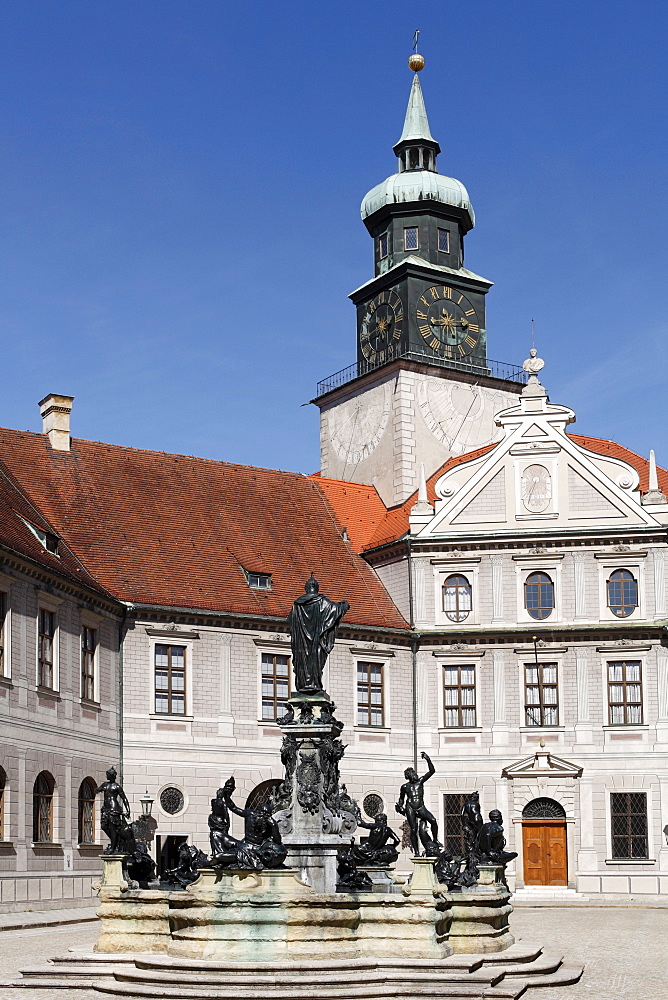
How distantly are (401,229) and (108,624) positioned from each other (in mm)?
21142

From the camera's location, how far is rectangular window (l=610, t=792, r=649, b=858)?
41.0m

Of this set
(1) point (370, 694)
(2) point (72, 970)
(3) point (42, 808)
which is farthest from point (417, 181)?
(2) point (72, 970)

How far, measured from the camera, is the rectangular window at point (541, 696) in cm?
4269

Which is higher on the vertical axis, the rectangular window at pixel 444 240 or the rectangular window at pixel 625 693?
the rectangular window at pixel 444 240

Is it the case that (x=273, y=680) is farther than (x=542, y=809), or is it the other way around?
(x=542, y=809)

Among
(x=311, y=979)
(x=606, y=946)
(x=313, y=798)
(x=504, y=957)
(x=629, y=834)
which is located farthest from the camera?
(x=629, y=834)

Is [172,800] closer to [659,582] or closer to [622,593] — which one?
[622,593]

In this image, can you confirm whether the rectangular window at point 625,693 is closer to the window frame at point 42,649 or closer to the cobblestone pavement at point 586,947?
the cobblestone pavement at point 586,947

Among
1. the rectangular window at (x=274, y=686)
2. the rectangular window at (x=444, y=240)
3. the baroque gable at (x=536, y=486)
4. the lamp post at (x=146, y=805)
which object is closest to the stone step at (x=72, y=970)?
the lamp post at (x=146, y=805)

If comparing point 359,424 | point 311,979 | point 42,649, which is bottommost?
point 311,979

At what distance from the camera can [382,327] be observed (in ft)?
174

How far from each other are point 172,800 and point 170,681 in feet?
10.2

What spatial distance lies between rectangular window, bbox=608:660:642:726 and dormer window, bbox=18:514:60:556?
1605 cm

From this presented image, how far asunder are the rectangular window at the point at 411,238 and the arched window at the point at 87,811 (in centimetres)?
2428
